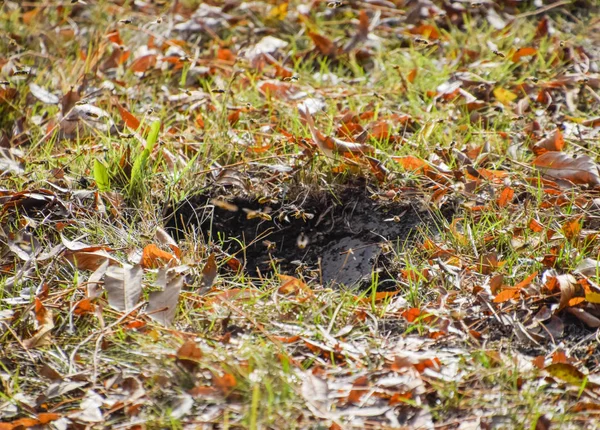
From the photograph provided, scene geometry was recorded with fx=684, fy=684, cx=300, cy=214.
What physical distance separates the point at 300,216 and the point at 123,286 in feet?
2.68

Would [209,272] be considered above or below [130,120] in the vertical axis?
below

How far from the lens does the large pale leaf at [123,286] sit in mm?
2025

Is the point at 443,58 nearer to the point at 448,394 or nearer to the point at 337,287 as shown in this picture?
the point at 337,287

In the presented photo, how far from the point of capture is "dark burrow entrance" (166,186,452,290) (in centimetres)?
252

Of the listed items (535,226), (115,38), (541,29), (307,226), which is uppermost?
(115,38)

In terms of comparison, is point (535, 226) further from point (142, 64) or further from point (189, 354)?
point (142, 64)

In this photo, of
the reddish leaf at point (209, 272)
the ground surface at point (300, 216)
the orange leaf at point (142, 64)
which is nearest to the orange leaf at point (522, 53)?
the ground surface at point (300, 216)

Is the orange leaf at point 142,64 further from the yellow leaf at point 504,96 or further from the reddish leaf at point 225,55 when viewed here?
the yellow leaf at point 504,96

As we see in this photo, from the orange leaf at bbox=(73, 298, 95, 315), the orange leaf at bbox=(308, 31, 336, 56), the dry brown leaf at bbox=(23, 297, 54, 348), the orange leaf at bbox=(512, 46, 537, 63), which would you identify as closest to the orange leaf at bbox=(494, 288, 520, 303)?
the orange leaf at bbox=(73, 298, 95, 315)

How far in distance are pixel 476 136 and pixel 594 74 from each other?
2.82 ft

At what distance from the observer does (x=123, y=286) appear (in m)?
2.07

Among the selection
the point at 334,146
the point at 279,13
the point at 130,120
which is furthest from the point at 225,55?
the point at 334,146

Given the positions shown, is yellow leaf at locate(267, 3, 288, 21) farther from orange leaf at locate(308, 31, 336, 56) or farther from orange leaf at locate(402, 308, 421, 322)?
orange leaf at locate(402, 308, 421, 322)

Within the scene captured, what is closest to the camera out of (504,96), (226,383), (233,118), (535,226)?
(226,383)
